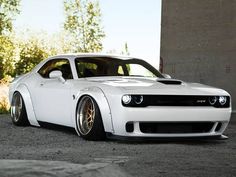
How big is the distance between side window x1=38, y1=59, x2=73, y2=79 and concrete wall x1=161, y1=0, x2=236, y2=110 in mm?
4539

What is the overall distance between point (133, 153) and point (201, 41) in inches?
283

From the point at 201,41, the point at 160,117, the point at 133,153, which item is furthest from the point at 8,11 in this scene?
the point at 133,153

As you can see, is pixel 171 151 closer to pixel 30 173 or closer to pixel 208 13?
pixel 30 173

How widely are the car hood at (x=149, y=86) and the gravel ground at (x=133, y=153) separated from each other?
0.67 m

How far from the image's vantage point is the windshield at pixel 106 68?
8.65 meters

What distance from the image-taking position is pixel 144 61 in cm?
949

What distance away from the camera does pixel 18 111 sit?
993 centimetres

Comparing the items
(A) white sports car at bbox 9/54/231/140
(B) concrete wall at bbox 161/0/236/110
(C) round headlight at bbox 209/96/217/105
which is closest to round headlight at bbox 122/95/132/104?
(A) white sports car at bbox 9/54/231/140

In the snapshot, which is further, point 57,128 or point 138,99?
point 57,128

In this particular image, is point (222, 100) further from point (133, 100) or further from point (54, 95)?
point (54, 95)

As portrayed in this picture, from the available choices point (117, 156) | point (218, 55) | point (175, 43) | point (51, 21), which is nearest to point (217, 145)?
point (117, 156)

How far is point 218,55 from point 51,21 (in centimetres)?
2644

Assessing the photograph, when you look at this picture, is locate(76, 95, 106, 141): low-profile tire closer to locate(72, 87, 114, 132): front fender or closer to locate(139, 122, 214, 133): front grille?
locate(72, 87, 114, 132): front fender

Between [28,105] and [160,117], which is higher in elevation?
[160,117]
